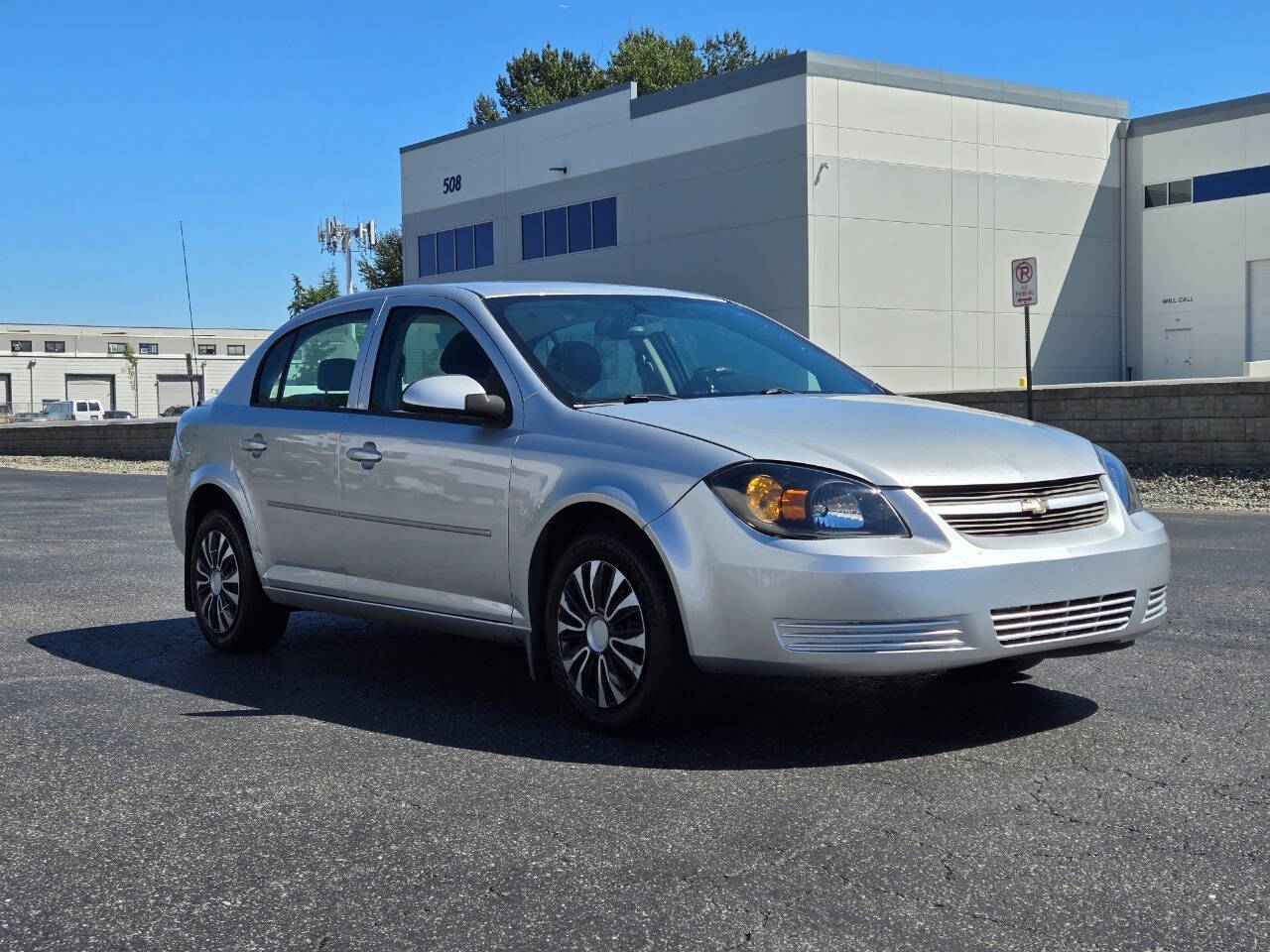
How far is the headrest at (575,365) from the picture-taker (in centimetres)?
568

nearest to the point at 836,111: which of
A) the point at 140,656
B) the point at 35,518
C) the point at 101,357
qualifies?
the point at 35,518

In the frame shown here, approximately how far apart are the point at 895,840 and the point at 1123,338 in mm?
40257

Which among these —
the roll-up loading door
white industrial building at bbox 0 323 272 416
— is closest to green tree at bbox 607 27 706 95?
white industrial building at bbox 0 323 272 416

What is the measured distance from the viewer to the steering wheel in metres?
5.88

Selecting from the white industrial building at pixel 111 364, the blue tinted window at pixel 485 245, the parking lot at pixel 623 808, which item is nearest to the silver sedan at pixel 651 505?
the parking lot at pixel 623 808

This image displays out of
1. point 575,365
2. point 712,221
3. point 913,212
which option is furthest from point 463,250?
point 575,365

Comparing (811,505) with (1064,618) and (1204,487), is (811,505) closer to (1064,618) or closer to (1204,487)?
(1064,618)

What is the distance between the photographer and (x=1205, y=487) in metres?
17.0

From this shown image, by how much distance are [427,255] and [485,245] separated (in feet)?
12.1

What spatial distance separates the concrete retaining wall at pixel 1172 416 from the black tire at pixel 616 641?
533 inches

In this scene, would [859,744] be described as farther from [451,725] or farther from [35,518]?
[35,518]

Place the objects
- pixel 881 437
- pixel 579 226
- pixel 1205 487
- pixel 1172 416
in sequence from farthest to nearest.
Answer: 1. pixel 579 226
2. pixel 1172 416
3. pixel 1205 487
4. pixel 881 437

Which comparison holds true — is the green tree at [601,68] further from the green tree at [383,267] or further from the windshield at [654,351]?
the windshield at [654,351]

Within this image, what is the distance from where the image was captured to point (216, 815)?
4324 mm
